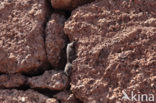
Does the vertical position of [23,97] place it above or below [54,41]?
below

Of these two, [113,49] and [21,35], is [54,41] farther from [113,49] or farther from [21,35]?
[113,49]

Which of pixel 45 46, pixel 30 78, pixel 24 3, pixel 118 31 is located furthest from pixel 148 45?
pixel 24 3

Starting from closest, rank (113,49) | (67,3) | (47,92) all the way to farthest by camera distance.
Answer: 1. (113,49)
2. (47,92)
3. (67,3)

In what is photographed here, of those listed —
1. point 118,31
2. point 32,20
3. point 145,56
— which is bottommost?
point 145,56

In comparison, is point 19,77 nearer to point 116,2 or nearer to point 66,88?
point 66,88

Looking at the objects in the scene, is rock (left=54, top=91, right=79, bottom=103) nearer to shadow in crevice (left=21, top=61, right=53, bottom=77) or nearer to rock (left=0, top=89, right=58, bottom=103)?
rock (left=0, top=89, right=58, bottom=103)

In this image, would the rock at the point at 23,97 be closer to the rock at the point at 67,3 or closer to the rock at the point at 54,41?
the rock at the point at 54,41

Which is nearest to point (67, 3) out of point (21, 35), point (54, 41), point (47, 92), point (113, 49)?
point (54, 41)
